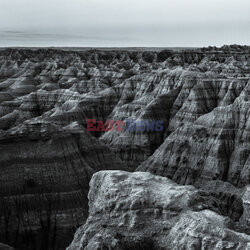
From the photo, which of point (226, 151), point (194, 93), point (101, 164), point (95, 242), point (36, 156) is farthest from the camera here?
point (194, 93)

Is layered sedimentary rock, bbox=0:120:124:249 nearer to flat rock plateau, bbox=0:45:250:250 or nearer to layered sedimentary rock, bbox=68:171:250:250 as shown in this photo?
flat rock plateau, bbox=0:45:250:250

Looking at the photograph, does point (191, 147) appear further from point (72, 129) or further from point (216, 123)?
point (72, 129)

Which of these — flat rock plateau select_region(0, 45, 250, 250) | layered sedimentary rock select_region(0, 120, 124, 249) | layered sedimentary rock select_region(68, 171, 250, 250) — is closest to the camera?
layered sedimentary rock select_region(68, 171, 250, 250)

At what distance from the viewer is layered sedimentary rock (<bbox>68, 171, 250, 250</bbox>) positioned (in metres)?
9.30

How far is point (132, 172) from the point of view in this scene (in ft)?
47.7

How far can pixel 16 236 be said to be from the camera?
19750 millimetres

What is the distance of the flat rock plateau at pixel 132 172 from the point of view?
10.3m

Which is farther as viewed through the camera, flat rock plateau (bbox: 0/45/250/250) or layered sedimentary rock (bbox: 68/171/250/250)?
flat rock plateau (bbox: 0/45/250/250)

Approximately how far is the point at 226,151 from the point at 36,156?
15.1 m

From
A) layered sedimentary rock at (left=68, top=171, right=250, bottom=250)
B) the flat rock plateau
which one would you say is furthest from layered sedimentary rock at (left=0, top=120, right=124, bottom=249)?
layered sedimentary rock at (left=68, top=171, right=250, bottom=250)

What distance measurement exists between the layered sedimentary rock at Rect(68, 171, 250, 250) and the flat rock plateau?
0.03 meters

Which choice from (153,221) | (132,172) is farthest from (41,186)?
(153,221)

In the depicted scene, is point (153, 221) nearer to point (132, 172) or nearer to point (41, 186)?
point (132, 172)

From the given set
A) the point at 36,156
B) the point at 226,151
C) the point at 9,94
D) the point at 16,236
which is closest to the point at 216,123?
the point at 226,151
